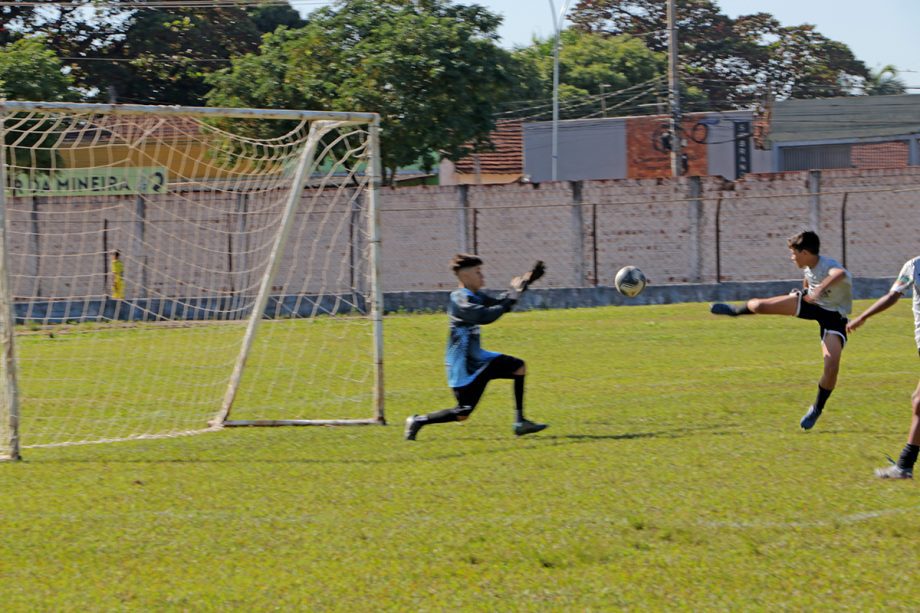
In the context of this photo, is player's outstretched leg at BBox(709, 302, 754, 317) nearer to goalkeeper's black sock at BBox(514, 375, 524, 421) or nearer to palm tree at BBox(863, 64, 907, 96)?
goalkeeper's black sock at BBox(514, 375, 524, 421)

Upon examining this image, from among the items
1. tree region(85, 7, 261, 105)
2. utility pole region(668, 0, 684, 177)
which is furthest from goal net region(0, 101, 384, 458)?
tree region(85, 7, 261, 105)

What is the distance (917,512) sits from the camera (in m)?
6.85

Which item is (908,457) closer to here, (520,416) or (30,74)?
(520,416)

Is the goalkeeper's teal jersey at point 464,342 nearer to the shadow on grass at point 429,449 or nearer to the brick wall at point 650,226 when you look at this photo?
the shadow on grass at point 429,449

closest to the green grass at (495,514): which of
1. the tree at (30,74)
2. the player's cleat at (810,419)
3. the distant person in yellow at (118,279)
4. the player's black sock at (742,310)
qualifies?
the player's cleat at (810,419)

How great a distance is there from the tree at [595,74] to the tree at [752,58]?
73.2 inches

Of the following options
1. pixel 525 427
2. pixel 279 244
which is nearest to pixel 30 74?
pixel 279 244

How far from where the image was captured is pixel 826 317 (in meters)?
9.82

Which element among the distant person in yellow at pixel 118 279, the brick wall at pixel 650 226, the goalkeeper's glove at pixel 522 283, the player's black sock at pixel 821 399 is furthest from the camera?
the brick wall at pixel 650 226

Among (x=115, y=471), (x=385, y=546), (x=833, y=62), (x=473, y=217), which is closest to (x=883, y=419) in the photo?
(x=385, y=546)

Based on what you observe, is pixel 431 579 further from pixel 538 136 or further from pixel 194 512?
pixel 538 136

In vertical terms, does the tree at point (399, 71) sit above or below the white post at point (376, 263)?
above

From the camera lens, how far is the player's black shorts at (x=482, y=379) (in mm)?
9477

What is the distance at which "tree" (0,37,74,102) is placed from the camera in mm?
30422
